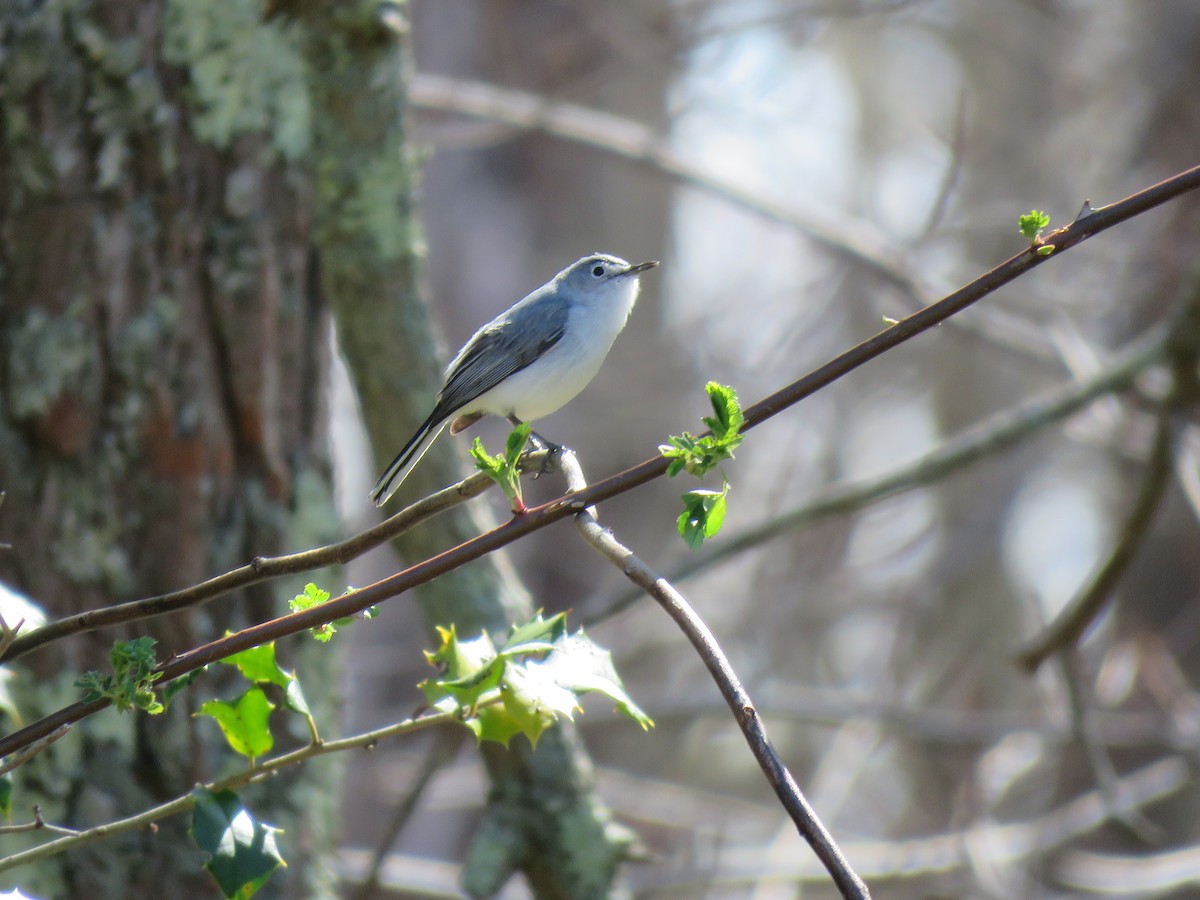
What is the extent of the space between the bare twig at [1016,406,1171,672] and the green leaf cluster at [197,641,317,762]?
2647 millimetres

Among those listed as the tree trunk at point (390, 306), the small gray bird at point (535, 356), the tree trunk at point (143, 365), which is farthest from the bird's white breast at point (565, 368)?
the tree trunk at point (143, 365)

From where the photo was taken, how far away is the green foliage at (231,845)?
1.14 metres

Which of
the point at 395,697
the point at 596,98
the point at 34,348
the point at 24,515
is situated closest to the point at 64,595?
the point at 24,515

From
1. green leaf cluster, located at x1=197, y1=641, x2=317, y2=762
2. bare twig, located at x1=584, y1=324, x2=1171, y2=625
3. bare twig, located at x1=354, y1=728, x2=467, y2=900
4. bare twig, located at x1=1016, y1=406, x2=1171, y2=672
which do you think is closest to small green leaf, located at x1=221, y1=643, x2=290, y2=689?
green leaf cluster, located at x1=197, y1=641, x2=317, y2=762

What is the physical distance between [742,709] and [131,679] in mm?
555

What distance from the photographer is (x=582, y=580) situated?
25.3 feet

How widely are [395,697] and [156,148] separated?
5471 millimetres

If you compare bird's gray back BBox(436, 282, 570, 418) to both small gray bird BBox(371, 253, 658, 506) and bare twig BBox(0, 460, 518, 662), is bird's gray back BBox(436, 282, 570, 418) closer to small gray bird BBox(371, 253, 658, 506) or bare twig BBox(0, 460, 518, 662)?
small gray bird BBox(371, 253, 658, 506)

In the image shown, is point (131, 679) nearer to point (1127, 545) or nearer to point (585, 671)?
point (585, 671)

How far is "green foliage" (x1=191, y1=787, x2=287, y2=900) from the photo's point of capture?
3.73 ft

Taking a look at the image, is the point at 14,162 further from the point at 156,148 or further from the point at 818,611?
the point at 818,611

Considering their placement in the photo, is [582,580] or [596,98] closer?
[582,580]

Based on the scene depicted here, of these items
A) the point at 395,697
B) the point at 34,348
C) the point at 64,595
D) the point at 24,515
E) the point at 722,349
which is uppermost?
the point at 722,349

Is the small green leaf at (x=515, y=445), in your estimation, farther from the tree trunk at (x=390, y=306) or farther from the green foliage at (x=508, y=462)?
the tree trunk at (x=390, y=306)
